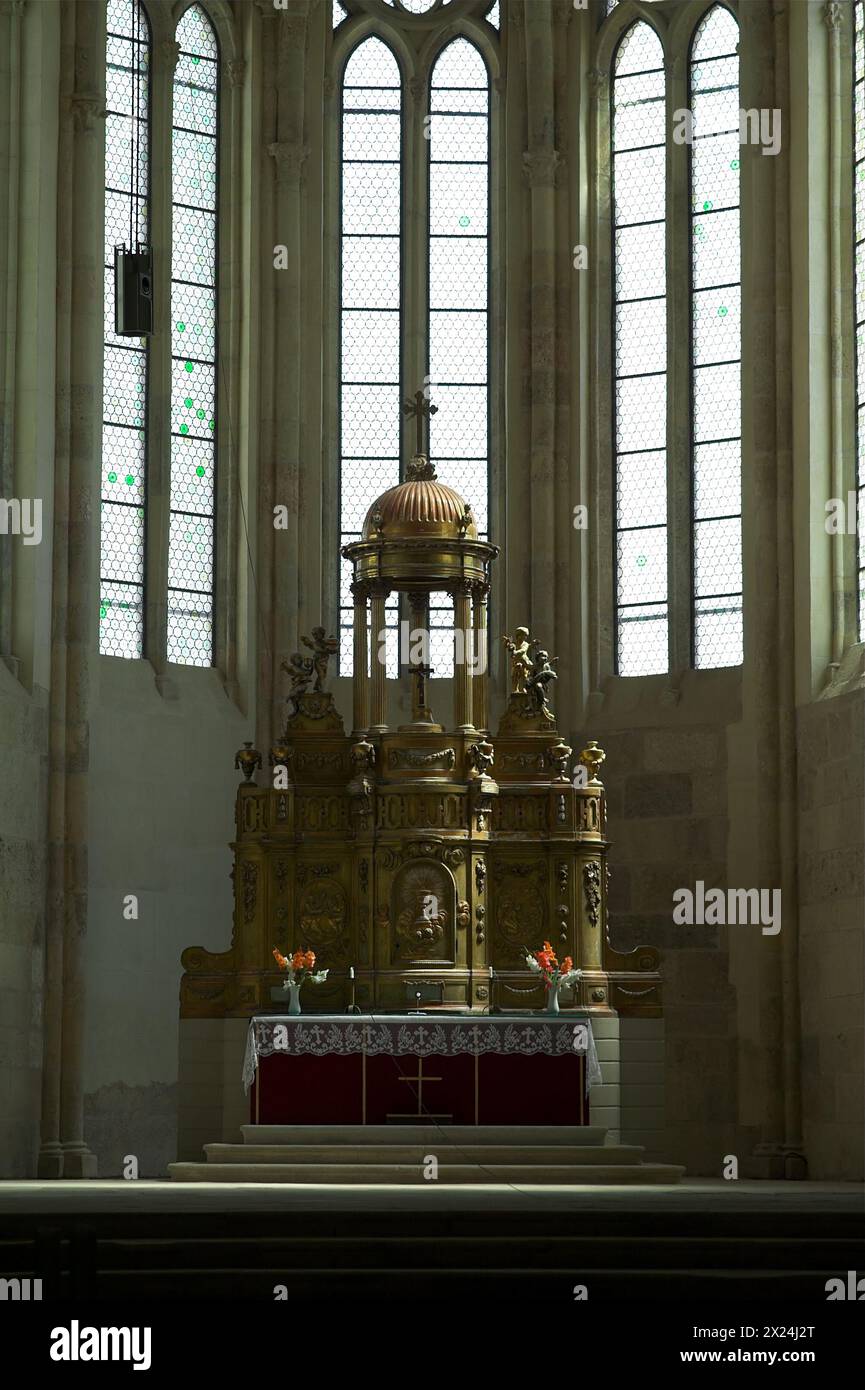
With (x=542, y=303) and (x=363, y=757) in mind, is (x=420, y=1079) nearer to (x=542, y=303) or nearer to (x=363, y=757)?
(x=363, y=757)

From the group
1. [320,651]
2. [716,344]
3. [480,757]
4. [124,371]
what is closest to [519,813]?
[480,757]

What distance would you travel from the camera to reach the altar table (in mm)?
20516

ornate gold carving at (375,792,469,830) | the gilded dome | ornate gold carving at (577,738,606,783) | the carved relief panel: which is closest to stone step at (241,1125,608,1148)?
the carved relief panel

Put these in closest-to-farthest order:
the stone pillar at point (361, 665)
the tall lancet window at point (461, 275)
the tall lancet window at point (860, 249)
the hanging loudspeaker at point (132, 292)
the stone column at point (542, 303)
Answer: the hanging loudspeaker at point (132, 292), the stone pillar at point (361, 665), the tall lancet window at point (860, 249), the stone column at point (542, 303), the tall lancet window at point (461, 275)

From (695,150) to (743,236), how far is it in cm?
183

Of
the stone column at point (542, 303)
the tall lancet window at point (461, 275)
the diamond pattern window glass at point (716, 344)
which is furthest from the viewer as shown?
the tall lancet window at point (461, 275)

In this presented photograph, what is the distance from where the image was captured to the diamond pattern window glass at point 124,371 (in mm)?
25047

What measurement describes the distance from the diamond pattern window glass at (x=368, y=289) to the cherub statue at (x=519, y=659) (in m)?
3.67

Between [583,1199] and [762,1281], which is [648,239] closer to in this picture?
[583,1199]

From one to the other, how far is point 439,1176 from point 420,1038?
1.59 meters

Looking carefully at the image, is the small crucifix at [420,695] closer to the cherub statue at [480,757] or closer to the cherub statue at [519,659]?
the cherub statue at [480,757]

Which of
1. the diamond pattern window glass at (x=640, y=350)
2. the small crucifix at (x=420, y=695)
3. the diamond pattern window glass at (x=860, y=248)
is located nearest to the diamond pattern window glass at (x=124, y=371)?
the small crucifix at (x=420, y=695)

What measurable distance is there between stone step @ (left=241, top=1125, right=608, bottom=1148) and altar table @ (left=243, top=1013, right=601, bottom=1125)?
0.37 meters

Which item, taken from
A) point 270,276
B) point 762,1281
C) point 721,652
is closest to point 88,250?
point 270,276
